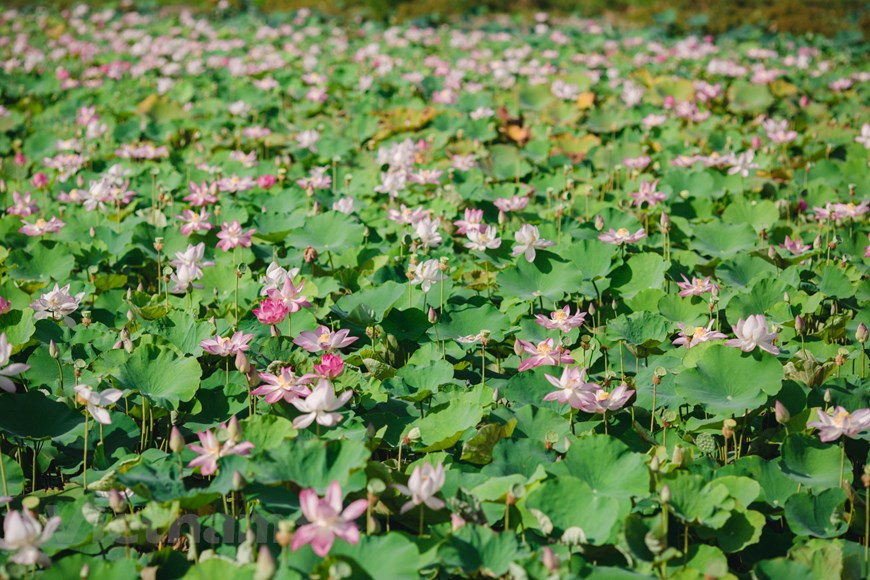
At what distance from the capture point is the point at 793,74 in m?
7.10

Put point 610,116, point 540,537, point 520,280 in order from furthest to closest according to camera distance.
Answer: point 610,116
point 520,280
point 540,537

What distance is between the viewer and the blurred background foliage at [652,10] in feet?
32.6

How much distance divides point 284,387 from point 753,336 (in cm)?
119

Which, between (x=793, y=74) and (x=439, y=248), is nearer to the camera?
(x=439, y=248)

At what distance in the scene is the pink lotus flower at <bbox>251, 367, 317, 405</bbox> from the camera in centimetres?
196

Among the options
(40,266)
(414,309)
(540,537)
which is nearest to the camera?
(540,537)

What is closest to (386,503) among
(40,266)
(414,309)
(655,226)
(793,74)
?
(414,309)

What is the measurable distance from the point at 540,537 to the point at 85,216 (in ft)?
8.64

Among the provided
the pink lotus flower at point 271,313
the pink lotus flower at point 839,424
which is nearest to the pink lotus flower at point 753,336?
the pink lotus flower at point 839,424

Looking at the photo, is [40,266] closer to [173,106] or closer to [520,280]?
[520,280]

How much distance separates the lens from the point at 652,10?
1116 centimetres

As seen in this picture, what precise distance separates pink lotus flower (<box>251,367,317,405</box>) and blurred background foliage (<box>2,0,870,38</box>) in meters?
9.20

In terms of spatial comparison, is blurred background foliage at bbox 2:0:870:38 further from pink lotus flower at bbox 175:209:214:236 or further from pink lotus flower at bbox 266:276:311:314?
pink lotus flower at bbox 266:276:311:314

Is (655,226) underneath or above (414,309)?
underneath
